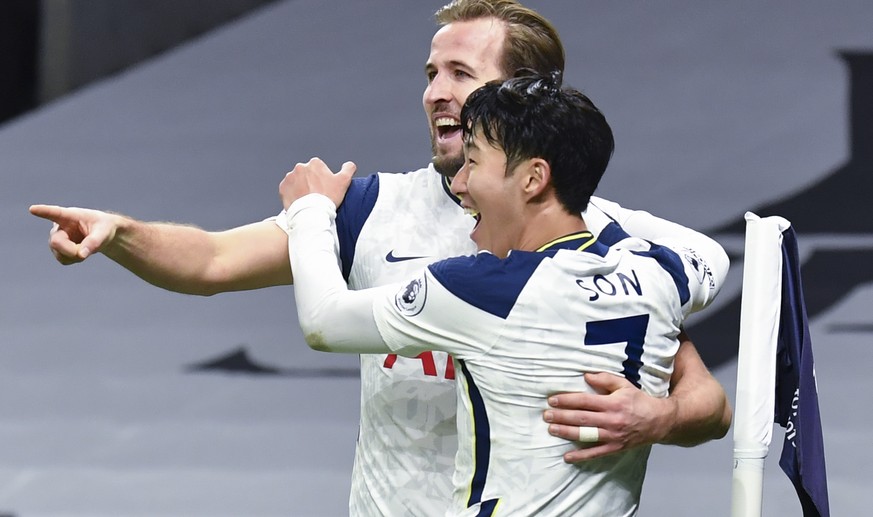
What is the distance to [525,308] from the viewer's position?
1.70 meters

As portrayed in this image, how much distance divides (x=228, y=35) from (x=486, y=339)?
20.3 ft

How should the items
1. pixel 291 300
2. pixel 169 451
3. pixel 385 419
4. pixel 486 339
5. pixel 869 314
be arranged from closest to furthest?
pixel 486 339 → pixel 385 419 → pixel 169 451 → pixel 869 314 → pixel 291 300

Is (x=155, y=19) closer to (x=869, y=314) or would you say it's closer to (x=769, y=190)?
(x=769, y=190)

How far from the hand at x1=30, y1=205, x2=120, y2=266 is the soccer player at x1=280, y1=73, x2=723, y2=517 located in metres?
0.30

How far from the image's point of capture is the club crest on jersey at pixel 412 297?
1726 millimetres

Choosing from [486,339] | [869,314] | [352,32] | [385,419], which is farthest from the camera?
[352,32]

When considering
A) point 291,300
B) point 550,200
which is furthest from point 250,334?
point 550,200

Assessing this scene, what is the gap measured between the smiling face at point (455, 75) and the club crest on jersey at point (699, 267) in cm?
43

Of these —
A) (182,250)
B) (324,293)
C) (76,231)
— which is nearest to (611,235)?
(324,293)

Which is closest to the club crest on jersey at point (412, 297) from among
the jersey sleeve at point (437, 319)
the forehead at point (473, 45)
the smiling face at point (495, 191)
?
the jersey sleeve at point (437, 319)

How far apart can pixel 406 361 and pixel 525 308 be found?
1.46 ft

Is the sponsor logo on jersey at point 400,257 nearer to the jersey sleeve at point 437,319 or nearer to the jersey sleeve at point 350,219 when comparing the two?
the jersey sleeve at point 350,219

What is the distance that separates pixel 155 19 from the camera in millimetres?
7660

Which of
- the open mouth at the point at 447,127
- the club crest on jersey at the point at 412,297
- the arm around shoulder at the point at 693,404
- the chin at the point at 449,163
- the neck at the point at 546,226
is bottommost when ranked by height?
the arm around shoulder at the point at 693,404
